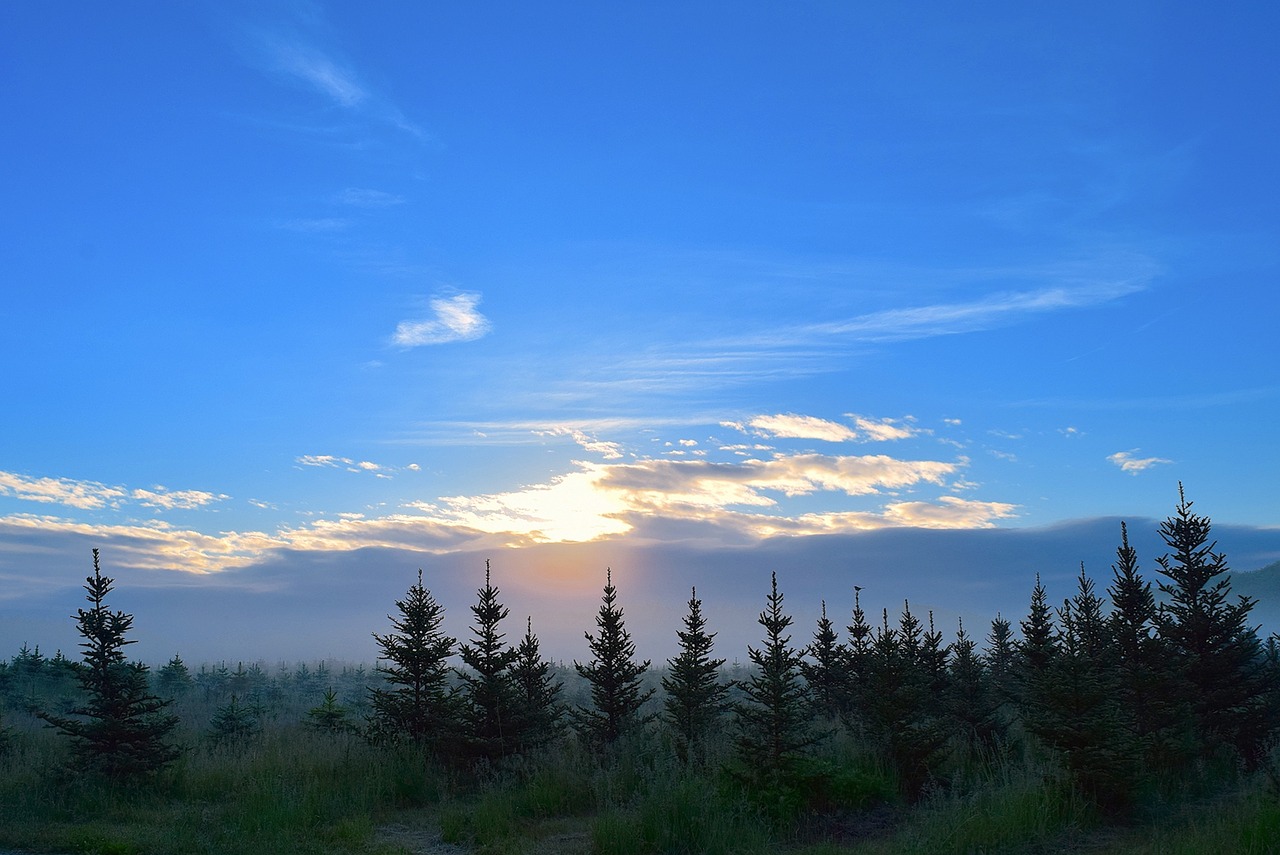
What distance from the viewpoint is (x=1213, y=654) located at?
571 inches

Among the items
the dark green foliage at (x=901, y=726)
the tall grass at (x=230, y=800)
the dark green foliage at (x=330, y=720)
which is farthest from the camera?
the dark green foliage at (x=330, y=720)

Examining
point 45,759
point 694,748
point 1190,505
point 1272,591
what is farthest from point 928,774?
point 1272,591

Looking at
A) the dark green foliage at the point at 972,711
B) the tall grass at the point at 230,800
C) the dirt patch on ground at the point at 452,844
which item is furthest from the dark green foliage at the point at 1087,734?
the tall grass at the point at 230,800

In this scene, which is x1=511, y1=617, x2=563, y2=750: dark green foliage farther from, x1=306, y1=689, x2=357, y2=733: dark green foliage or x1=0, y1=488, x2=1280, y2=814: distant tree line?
x1=306, y1=689, x2=357, y2=733: dark green foliage

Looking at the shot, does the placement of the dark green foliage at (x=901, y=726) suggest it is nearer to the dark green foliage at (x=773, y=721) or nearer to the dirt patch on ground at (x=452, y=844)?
the dark green foliage at (x=773, y=721)

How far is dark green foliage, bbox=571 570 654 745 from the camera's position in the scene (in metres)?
16.4

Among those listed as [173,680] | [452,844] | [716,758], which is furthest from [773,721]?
[173,680]

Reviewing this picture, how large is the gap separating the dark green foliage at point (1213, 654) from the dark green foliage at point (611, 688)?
9760 mm

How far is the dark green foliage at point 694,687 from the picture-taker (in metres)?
16.2

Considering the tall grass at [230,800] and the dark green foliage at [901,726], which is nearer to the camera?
the tall grass at [230,800]

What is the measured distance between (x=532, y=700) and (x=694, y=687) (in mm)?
3269

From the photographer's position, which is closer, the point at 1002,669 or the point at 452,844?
the point at 452,844

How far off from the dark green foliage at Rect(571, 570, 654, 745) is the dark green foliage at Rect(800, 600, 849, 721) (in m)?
6.18

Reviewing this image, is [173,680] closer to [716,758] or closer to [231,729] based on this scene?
[231,729]
